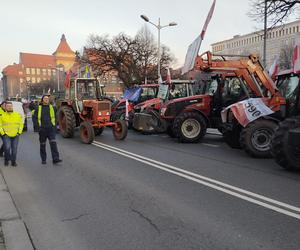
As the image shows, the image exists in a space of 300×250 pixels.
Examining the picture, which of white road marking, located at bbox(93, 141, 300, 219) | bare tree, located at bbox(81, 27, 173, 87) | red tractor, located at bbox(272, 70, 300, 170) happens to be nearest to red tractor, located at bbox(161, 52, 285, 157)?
red tractor, located at bbox(272, 70, 300, 170)

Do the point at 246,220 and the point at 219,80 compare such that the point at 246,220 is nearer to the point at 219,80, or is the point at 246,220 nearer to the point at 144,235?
the point at 144,235

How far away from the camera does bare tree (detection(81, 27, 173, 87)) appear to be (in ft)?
140

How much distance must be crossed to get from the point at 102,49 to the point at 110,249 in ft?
133

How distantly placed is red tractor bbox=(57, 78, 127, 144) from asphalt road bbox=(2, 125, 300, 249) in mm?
3917

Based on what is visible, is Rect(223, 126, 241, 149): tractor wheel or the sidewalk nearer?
the sidewalk

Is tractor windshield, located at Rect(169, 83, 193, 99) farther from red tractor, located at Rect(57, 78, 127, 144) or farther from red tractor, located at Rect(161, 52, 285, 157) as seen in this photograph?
red tractor, located at Rect(57, 78, 127, 144)

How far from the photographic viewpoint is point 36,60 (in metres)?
151

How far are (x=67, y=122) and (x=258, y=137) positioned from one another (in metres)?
7.73

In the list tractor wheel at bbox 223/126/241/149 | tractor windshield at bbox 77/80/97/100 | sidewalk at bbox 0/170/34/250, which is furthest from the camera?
tractor windshield at bbox 77/80/97/100

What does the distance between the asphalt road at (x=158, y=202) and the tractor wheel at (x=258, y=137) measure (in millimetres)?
319

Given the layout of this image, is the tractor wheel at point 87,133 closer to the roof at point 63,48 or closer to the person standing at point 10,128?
the person standing at point 10,128

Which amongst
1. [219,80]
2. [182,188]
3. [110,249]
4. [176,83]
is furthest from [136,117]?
[110,249]

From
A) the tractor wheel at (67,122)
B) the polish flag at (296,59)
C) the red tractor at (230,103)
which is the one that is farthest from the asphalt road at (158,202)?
the tractor wheel at (67,122)

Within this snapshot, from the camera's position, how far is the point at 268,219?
514 centimetres
